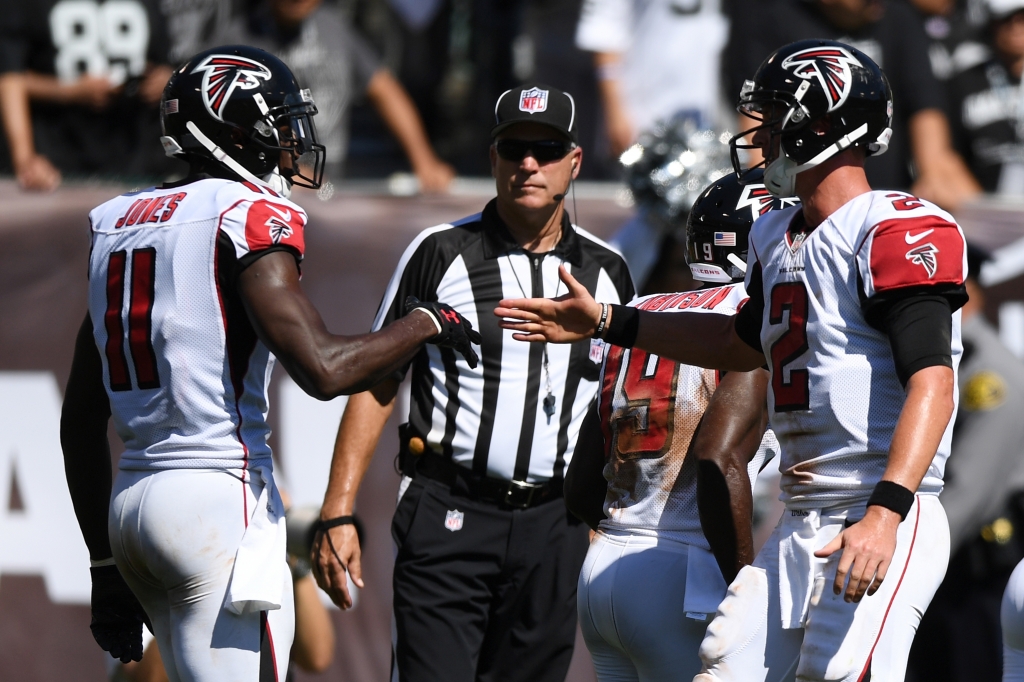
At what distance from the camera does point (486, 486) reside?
4.37m

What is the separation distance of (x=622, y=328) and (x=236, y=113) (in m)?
1.15

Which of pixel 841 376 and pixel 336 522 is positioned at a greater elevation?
pixel 841 376

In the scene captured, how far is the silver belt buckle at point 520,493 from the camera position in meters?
4.37

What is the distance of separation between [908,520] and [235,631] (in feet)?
5.27

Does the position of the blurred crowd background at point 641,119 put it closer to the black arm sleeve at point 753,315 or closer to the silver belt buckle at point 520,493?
the silver belt buckle at point 520,493

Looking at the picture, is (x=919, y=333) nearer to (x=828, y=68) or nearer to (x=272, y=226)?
(x=828, y=68)

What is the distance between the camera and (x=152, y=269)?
322 cm

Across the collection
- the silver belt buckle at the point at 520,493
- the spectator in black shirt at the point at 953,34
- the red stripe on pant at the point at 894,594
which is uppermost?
the spectator in black shirt at the point at 953,34

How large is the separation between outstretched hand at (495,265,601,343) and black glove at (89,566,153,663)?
4.35 ft

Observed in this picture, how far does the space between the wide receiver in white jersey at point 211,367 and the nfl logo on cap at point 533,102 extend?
4.22 ft

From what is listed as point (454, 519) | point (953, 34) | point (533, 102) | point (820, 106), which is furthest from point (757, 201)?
point (953, 34)

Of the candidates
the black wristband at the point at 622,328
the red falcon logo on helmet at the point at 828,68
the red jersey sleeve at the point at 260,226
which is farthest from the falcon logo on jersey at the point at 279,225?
the red falcon logo on helmet at the point at 828,68

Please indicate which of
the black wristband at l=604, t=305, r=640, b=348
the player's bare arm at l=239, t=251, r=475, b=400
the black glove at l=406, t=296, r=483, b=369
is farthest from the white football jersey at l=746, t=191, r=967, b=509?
the player's bare arm at l=239, t=251, r=475, b=400

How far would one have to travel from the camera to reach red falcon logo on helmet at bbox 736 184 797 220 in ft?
12.4
